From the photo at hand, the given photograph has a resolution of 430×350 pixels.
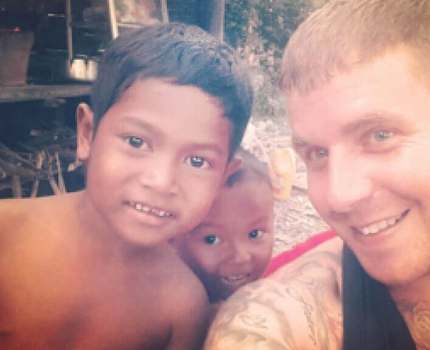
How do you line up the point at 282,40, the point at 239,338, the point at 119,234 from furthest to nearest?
the point at 282,40, the point at 119,234, the point at 239,338

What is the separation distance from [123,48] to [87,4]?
90 mm

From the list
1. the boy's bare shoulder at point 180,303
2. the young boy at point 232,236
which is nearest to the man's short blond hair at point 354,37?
the young boy at point 232,236

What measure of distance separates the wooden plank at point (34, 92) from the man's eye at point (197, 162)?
0.19 meters

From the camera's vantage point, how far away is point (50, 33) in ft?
2.27

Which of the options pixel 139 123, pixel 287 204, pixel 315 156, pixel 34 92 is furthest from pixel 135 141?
pixel 287 204

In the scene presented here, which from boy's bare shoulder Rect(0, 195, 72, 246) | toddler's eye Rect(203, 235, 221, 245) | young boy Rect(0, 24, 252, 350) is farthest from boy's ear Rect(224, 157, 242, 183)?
boy's bare shoulder Rect(0, 195, 72, 246)

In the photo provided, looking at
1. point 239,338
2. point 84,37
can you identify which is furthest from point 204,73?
point 239,338

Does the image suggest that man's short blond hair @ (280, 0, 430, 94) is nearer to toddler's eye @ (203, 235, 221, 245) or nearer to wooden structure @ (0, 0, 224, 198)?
wooden structure @ (0, 0, 224, 198)

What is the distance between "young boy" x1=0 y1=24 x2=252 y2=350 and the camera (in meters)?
0.64

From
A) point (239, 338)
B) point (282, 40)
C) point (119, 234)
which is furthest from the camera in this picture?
point (282, 40)

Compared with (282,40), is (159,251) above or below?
below

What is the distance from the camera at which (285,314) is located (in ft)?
1.97

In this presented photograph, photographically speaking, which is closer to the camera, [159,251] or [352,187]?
[352,187]

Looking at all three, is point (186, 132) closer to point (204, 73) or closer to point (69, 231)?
point (204, 73)
